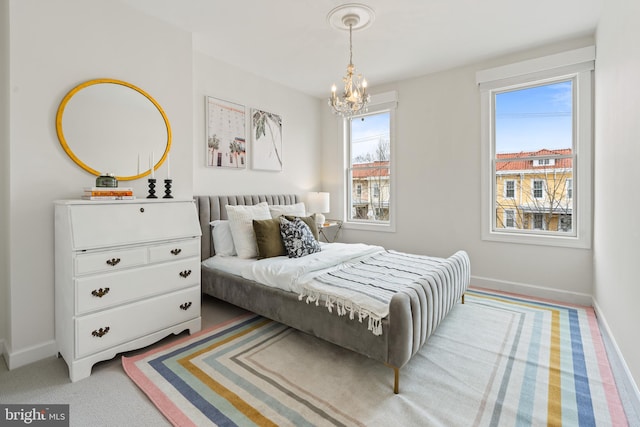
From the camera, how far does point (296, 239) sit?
9.66ft

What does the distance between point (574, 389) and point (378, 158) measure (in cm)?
335

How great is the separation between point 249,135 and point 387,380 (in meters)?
3.11

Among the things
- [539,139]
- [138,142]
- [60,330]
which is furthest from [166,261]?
[539,139]

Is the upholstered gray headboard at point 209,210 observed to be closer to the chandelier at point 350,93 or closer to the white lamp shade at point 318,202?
the white lamp shade at point 318,202

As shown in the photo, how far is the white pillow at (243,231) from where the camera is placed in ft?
9.74

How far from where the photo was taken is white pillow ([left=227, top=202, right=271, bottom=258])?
2969 millimetres

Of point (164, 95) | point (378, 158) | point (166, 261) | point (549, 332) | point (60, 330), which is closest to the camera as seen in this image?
point (60, 330)

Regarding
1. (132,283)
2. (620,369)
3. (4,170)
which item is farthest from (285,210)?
(620,369)

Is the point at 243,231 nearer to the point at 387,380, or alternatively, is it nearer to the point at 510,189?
the point at 387,380

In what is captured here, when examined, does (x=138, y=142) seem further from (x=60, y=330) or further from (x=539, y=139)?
(x=539, y=139)

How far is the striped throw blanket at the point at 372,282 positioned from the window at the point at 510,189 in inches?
49.2

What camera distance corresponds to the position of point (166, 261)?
2314 mm

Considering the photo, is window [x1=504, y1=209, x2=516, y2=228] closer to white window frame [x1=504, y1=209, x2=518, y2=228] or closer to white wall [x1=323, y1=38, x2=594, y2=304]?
white window frame [x1=504, y1=209, x2=518, y2=228]

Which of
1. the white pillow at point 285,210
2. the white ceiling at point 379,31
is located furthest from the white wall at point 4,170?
the white pillow at point 285,210
